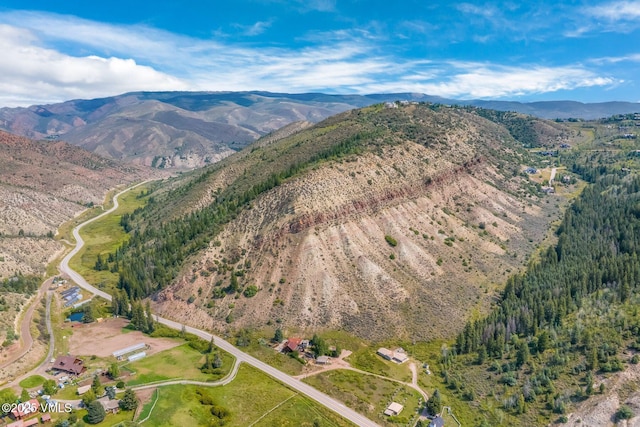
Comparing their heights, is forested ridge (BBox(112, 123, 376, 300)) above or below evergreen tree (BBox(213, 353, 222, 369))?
above

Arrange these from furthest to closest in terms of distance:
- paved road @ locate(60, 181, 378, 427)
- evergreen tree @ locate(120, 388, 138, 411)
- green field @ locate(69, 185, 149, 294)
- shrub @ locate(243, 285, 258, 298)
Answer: green field @ locate(69, 185, 149, 294)
shrub @ locate(243, 285, 258, 298)
paved road @ locate(60, 181, 378, 427)
evergreen tree @ locate(120, 388, 138, 411)

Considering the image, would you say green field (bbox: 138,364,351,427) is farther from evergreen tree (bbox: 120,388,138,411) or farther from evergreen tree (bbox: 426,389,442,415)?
evergreen tree (bbox: 426,389,442,415)

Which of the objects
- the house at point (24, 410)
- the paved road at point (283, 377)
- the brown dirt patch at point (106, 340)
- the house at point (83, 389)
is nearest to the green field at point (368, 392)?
the paved road at point (283, 377)

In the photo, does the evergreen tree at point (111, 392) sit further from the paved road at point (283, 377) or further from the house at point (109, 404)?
the paved road at point (283, 377)

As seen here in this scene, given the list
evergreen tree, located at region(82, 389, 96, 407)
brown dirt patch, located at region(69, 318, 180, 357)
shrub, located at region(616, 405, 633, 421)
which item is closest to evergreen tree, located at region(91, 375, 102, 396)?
evergreen tree, located at region(82, 389, 96, 407)

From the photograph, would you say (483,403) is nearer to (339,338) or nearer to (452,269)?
(339,338)

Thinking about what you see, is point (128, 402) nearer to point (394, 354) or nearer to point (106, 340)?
point (106, 340)

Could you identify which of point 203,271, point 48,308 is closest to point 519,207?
point 203,271
